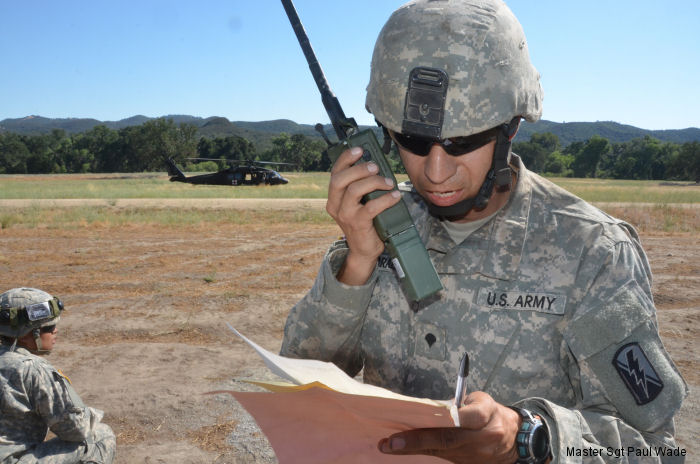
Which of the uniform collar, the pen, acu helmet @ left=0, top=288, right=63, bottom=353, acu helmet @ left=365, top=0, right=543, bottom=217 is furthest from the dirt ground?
the pen

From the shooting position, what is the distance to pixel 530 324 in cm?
174

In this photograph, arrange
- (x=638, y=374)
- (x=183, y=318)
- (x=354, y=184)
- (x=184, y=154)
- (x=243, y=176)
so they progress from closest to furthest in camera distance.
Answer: (x=638, y=374)
(x=354, y=184)
(x=183, y=318)
(x=243, y=176)
(x=184, y=154)

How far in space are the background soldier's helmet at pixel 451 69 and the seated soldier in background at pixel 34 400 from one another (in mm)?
2841

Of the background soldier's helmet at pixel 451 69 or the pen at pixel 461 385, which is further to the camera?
the background soldier's helmet at pixel 451 69

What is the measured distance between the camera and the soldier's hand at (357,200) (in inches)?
66.7

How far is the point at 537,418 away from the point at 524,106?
107 centimetres

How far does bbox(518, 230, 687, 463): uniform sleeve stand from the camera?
1.44m

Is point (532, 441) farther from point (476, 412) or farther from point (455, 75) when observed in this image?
point (455, 75)

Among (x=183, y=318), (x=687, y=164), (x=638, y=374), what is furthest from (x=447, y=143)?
(x=687, y=164)

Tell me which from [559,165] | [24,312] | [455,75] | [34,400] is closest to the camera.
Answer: [455,75]

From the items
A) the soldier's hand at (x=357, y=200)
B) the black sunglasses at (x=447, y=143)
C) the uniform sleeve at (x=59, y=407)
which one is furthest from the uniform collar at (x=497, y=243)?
the uniform sleeve at (x=59, y=407)

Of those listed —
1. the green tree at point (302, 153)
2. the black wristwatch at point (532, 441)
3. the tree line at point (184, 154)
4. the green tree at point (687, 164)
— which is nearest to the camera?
the black wristwatch at point (532, 441)

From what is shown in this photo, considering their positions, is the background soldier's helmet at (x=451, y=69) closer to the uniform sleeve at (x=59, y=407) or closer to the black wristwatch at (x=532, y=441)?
the black wristwatch at (x=532, y=441)

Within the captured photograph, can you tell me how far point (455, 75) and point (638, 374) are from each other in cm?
104
